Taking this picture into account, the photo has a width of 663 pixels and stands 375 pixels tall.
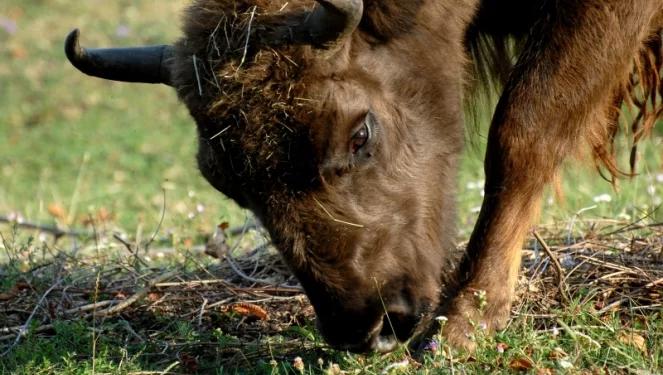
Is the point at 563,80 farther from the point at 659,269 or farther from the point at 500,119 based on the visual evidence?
the point at 659,269

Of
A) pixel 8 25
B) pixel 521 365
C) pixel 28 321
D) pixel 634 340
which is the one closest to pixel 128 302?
pixel 28 321

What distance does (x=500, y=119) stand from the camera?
4.56 meters

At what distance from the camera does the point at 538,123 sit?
4500mm

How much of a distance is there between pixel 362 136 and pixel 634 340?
4.51ft

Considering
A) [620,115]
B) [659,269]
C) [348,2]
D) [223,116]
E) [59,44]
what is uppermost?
[348,2]

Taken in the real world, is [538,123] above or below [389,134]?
above

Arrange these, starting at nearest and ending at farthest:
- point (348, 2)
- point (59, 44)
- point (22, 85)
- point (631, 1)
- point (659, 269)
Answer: point (348, 2) → point (631, 1) → point (659, 269) → point (22, 85) → point (59, 44)

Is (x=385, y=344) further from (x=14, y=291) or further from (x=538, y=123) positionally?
(x=14, y=291)

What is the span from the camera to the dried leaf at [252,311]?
5.14 m

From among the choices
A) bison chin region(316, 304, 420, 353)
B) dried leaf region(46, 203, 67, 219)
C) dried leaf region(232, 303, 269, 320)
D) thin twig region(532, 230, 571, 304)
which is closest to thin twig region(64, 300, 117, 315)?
dried leaf region(232, 303, 269, 320)

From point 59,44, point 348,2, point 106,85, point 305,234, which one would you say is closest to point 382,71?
point 348,2

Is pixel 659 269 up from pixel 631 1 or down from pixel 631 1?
down

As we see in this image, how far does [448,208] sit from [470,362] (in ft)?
2.61

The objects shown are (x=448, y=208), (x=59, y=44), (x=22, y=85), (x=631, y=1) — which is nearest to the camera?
(x=631, y=1)
